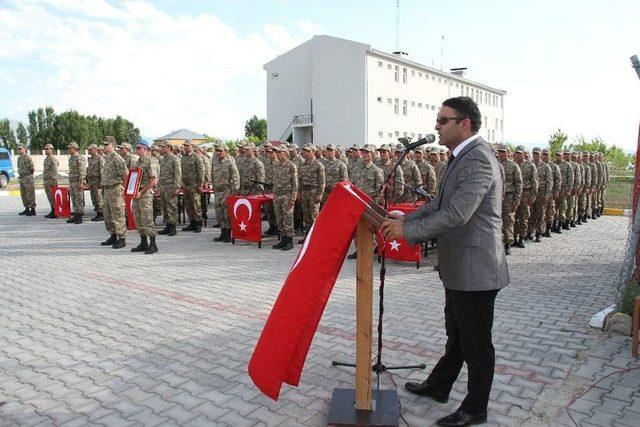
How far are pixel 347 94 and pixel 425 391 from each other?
37899 millimetres

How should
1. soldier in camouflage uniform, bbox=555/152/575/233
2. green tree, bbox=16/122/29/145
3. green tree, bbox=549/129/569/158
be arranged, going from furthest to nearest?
green tree, bbox=16/122/29/145, green tree, bbox=549/129/569/158, soldier in camouflage uniform, bbox=555/152/575/233

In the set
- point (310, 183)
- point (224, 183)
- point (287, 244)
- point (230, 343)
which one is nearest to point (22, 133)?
point (224, 183)

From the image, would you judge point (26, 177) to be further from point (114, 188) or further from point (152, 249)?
point (152, 249)

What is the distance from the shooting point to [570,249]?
9.90 metres

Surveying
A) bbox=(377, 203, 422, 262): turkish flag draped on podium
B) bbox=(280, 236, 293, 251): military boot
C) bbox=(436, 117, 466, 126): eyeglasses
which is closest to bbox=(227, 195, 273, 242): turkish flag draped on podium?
bbox=(280, 236, 293, 251): military boot

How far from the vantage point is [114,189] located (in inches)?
377

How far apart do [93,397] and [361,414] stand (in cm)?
205

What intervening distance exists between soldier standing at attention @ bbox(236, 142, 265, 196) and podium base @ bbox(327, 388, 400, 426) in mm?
8343

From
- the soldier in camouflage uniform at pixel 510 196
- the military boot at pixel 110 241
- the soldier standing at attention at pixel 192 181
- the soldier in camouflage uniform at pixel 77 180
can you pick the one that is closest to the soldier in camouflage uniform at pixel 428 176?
the soldier in camouflage uniform at pixel 510 196

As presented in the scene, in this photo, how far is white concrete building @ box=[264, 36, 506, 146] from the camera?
129 feet

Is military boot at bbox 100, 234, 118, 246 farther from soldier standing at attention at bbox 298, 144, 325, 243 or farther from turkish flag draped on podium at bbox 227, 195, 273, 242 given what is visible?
soldier standing at attention at bbox 298, 144, 325, 243

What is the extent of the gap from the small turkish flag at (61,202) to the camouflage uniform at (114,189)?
548cm

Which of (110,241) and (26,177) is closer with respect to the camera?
(110,241)

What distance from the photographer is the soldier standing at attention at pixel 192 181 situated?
11.7m
